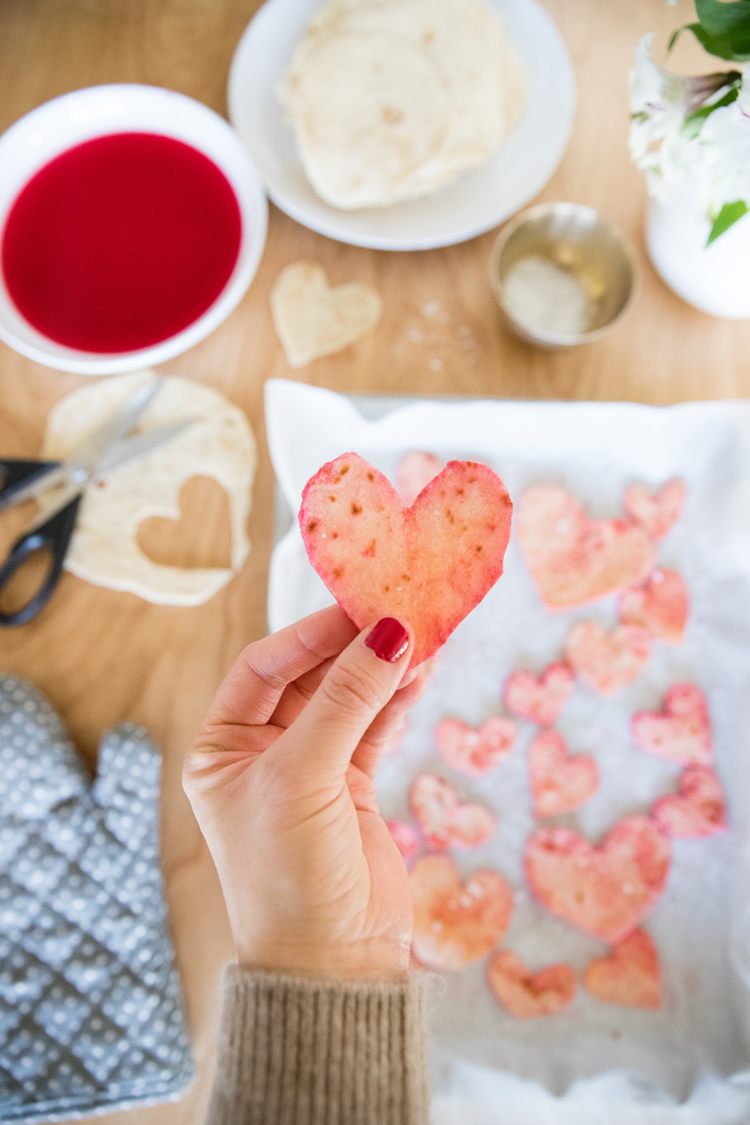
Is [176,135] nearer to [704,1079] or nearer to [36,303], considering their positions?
[36,303]

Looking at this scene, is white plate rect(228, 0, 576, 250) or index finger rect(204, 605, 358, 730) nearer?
index finger rect(204, 605, 358, 730)

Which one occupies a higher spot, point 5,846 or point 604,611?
point 5,846

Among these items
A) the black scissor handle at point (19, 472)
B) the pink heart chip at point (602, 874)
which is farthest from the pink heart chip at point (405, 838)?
the black scissor handle at point (19, 472)

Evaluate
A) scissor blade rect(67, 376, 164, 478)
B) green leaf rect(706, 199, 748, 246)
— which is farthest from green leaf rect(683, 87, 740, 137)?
scissor blade rect(67, 376, 164, 478)

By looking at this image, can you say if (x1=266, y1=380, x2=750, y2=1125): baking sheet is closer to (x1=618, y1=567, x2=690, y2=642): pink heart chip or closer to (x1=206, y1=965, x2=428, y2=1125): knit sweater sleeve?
(x1=618, y1=567, x2=690, y2=642): pink heart chip

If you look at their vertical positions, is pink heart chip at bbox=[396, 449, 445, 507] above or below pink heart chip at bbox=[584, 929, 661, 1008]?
above

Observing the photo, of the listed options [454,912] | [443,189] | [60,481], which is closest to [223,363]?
[60,481]

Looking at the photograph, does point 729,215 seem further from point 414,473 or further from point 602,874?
point 602,874

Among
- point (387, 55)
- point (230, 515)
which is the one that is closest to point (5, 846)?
point (230, 515)
